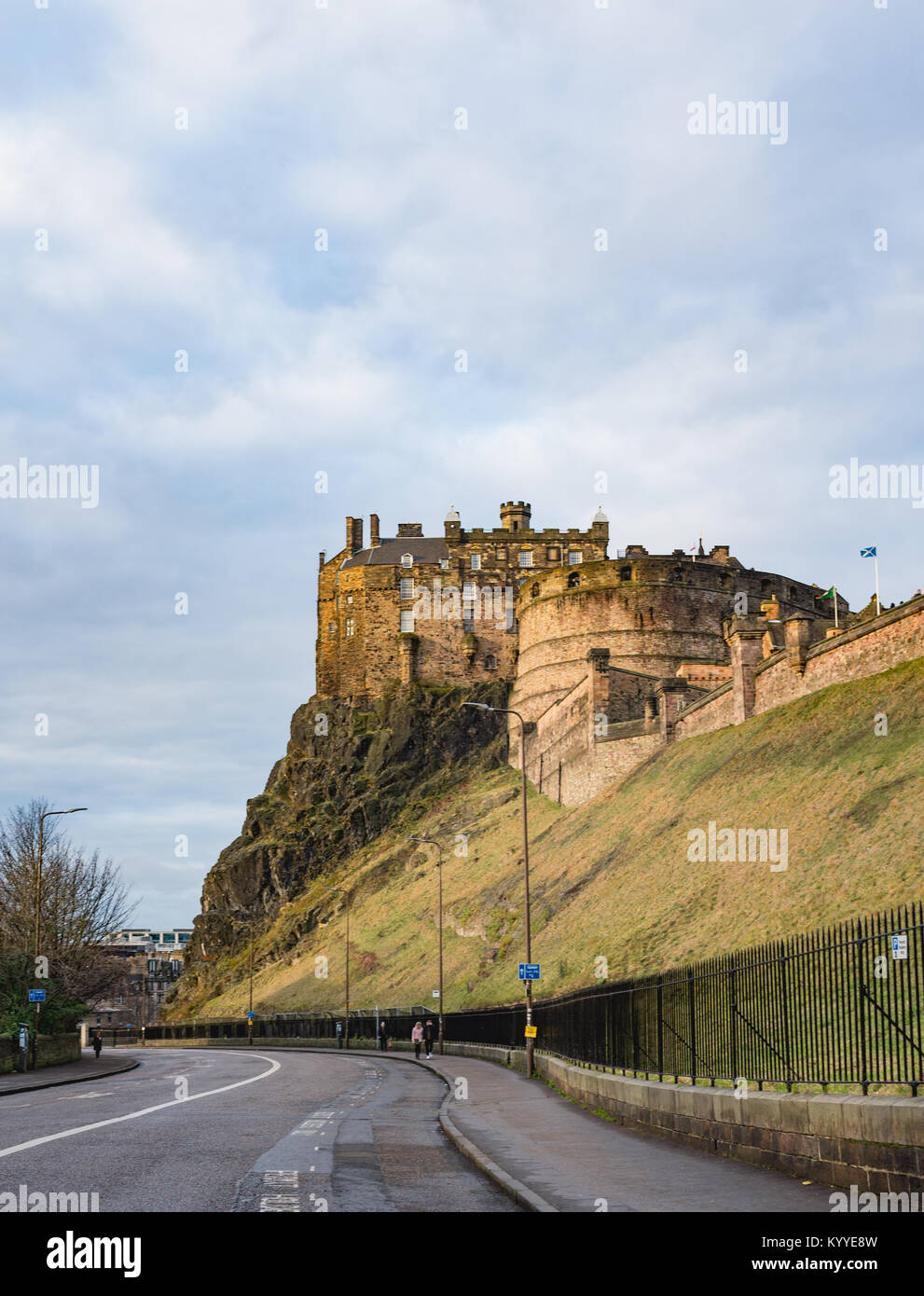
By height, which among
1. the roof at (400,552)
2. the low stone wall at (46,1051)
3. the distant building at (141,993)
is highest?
the roof at (400,552)

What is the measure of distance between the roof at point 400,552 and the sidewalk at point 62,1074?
68.4 m

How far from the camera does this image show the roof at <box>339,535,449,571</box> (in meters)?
116

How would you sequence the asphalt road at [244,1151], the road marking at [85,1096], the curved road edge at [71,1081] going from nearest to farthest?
1. the asphalt road at [244,1151]
2. the road marking at [85,1096]
3. the curved road edge at [71,1081]

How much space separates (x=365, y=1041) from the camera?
65.6 meters

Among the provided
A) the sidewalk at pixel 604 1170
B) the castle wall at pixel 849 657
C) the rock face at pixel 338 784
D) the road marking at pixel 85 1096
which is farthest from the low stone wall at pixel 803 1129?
the rock face at pixel 338 784

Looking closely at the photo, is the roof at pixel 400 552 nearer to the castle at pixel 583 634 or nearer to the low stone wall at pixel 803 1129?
the castle at pixel 583 634

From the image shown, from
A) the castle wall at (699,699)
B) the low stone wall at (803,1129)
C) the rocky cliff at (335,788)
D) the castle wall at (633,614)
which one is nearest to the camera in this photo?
the low stone wall at (803,1129)

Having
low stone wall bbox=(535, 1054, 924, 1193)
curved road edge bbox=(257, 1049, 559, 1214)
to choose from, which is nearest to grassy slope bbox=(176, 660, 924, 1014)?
curved road edge bbox=(257, 1049, 559, 1214)

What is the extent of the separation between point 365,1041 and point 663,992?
49.6 metres

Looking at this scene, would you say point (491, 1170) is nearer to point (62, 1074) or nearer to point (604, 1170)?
point (604, 1170)

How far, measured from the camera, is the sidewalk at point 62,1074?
31669 millimetres

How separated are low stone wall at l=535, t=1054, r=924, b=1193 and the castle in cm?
2599
